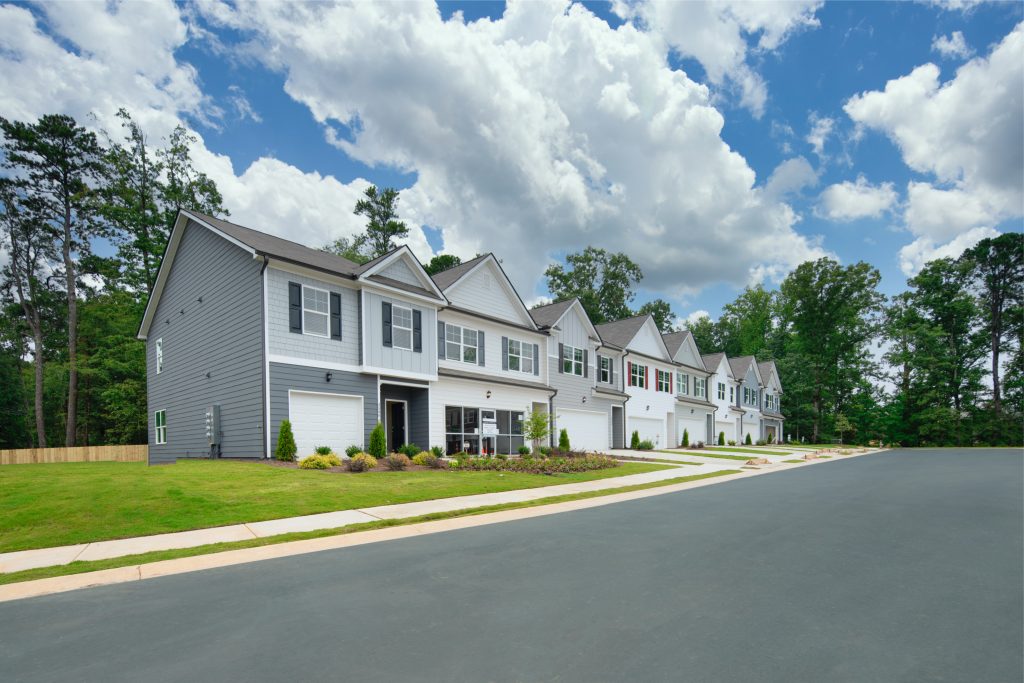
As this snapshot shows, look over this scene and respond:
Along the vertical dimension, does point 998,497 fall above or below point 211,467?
below

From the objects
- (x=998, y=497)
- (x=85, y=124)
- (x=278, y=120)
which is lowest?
(x=998, y=497)

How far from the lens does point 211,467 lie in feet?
44.2

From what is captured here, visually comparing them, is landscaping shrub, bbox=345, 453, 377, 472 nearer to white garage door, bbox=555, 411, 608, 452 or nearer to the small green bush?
the small green bush

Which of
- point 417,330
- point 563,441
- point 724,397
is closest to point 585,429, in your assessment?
point 563,441

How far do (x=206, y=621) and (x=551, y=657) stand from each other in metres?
2.96

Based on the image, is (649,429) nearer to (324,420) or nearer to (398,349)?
(398,349)

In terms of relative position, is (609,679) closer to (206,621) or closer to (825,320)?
(206,621)

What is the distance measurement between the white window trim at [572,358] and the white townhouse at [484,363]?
1.42m

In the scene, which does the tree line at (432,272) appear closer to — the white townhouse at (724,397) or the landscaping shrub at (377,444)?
the white townhouse at (724,397)

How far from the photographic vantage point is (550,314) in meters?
28.2

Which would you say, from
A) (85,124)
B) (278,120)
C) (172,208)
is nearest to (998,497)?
(278,120)

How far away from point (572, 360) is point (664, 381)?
37.9 ft

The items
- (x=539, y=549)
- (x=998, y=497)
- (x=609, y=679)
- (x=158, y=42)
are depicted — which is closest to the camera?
(x=609, y=679)

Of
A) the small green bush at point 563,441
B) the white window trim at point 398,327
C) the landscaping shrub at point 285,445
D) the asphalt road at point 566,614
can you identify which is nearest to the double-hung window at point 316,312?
the white window trim at point 398,327
